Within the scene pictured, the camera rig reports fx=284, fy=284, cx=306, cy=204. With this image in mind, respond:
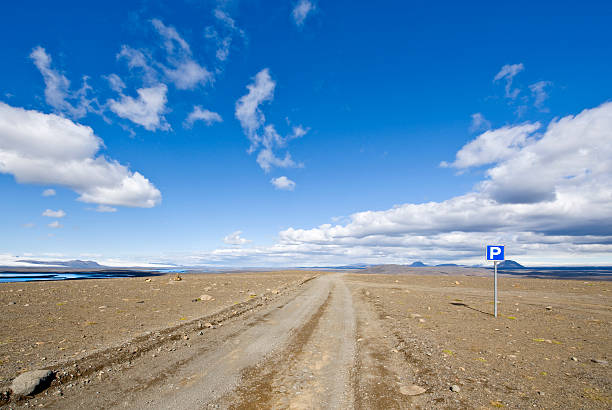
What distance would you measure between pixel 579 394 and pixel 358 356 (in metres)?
5.45

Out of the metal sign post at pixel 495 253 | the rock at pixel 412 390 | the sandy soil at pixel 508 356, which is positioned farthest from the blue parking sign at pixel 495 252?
the rock at pixel 412 390

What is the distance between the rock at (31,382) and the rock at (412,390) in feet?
27.5

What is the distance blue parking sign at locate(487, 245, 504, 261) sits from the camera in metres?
16.9

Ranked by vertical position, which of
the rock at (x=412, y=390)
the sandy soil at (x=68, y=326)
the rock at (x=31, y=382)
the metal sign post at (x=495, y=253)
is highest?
the metal sign post at (x=495, y=253)

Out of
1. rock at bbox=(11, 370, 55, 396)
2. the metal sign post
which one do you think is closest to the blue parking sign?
the metal sign post

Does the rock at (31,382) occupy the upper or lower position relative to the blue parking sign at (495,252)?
lower

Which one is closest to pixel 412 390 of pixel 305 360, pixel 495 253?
pixel 305 360

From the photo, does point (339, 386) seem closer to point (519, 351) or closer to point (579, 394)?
point (579, 394)

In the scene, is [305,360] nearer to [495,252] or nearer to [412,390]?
[412,390]

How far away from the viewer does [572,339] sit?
11.7m

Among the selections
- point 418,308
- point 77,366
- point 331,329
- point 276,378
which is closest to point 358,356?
point 276,378

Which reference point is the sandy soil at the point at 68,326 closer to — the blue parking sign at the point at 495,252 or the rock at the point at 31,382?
the rock at the point at 31,382

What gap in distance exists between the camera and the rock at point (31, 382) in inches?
247

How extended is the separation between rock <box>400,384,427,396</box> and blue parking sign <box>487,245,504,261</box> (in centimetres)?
1298
